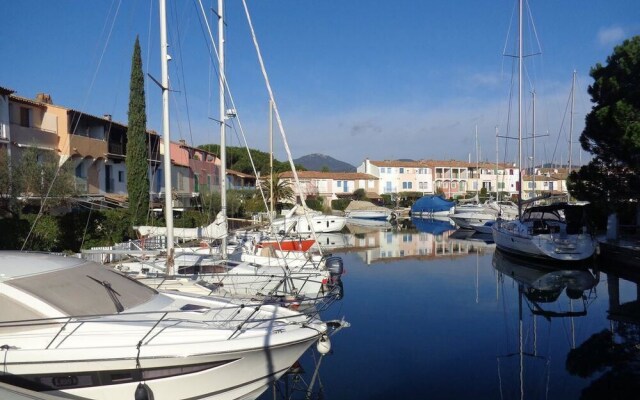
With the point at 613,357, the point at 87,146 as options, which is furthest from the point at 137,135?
the point at 613,357

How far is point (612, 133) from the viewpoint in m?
22.7

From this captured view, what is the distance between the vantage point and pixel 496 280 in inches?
850

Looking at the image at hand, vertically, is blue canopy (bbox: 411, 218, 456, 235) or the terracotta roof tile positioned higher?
the terracotta roof tile

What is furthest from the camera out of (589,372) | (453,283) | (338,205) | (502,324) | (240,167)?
(240,167)

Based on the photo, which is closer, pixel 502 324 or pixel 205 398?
pixel 205 398

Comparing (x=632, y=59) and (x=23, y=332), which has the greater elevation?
(x=632, y=59)

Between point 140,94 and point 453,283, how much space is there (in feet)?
69.2

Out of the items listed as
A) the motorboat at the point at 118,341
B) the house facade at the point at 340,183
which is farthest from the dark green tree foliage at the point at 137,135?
the house facade at the point at 340,183

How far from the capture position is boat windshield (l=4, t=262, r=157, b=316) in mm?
7637

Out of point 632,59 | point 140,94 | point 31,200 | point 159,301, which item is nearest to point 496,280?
point 632,59

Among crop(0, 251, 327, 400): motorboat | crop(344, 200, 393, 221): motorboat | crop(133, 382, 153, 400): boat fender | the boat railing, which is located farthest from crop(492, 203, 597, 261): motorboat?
crop(344, 200, 393, 221): motorboat

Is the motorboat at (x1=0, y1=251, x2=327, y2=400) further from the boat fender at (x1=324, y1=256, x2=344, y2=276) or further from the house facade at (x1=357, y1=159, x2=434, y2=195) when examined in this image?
the house facade at (x1=357, y1=159, x2=434, y2=195)

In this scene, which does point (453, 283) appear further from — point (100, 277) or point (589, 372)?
point (100, 277)

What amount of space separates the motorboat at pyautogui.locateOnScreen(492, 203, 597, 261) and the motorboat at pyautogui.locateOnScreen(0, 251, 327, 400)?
17.4 meters
